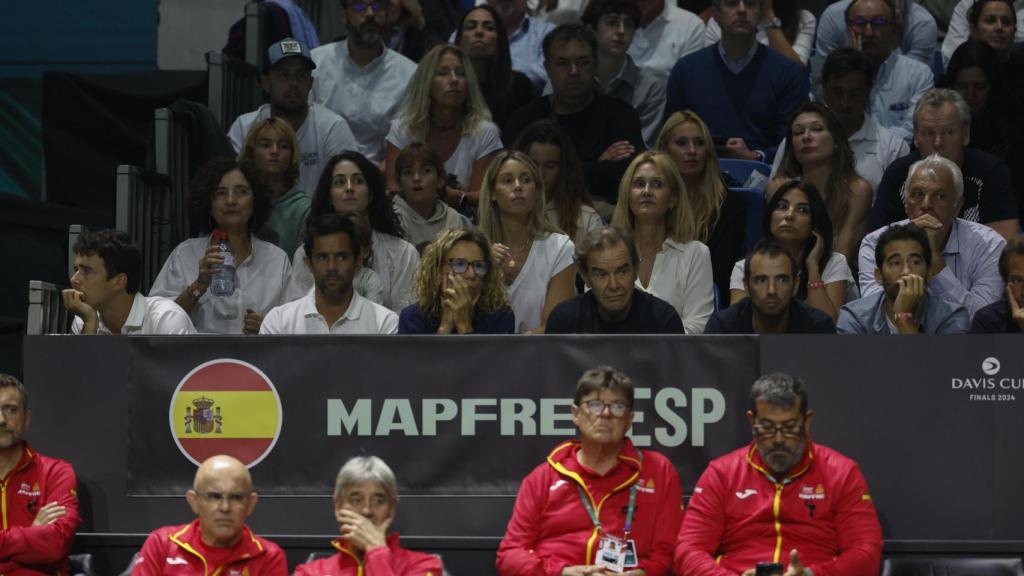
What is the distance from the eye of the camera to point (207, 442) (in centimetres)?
675

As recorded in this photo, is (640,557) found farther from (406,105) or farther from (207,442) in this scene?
(406,105)

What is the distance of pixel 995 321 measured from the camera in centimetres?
697

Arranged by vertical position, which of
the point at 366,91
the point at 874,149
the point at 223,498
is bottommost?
the point at 223,498

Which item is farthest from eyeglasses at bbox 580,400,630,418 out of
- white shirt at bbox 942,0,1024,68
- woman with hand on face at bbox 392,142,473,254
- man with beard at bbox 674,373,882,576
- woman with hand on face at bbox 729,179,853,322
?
white shirt at bbox 942,0,1024,68

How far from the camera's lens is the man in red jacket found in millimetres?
6465

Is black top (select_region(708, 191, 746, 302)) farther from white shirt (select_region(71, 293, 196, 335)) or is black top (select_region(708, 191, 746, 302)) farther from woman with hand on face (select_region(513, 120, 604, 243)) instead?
white shirt (select_region(71, 293, 196, 335))

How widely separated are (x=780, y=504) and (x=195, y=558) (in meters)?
2.25

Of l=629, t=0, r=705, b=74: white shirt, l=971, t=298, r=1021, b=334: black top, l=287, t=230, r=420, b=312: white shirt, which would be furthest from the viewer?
l=629, t=0, r=705, b=74: white shirt

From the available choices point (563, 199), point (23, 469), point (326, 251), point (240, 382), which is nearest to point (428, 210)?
point (563, 199)

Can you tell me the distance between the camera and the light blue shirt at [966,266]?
7.82 meters

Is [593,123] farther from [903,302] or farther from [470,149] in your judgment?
[903,302]

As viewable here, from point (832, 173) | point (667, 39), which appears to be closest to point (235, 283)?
point (832, 173)

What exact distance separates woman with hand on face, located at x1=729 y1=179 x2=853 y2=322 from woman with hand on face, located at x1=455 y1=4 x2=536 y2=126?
258 cm

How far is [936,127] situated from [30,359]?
15.8ft
